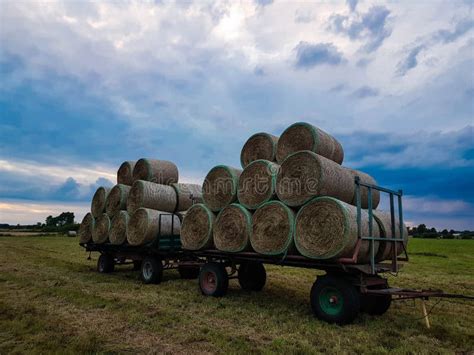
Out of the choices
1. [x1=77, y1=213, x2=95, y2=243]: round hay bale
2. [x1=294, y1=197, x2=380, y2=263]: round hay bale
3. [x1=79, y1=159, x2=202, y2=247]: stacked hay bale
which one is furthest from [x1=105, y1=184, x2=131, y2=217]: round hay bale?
[x1=294, y1=197, x2=380, y2=263]: round hay bale

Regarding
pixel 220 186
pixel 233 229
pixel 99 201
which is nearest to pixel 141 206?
pixel 99 201

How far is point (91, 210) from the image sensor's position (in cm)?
1509

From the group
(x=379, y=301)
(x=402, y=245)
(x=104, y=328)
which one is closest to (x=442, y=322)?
(x=379, y=301)

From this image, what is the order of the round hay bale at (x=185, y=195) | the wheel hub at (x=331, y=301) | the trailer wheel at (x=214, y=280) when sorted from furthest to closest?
1. the round hay bale at (x=185, y=195)
2. the trailer wheel at (x=214, y=280)
3. the wheel hub at (x=331, y=301)

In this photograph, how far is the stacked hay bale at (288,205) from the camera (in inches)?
280

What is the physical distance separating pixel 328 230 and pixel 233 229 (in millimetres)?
2664

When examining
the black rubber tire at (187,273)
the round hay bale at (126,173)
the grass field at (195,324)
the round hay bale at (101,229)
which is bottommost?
the grass field at (195,324)

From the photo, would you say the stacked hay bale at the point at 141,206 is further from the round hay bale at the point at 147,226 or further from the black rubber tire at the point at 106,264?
the black rubber tire at the point at 106,264

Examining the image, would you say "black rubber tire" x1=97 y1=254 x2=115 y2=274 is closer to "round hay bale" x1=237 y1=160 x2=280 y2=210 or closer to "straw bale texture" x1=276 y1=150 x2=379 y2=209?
"round hay bale" x1=237 y1=160 x2=280 y2=210

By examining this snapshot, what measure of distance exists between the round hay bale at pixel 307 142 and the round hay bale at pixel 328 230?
185 cm

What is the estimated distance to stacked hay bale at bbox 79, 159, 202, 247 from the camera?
12148 mm

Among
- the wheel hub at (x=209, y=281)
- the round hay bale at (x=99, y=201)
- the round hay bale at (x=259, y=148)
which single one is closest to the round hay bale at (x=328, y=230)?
the round hay bale at (x=259, y=148)

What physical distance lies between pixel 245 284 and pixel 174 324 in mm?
4483

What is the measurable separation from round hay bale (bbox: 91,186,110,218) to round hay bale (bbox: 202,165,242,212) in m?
5.91
